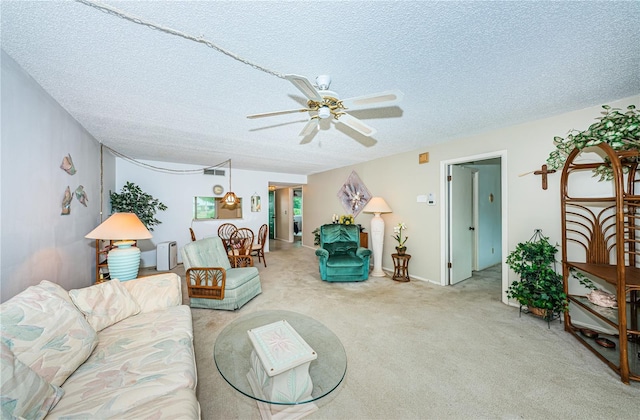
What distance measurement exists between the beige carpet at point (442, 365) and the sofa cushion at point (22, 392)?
789 mm

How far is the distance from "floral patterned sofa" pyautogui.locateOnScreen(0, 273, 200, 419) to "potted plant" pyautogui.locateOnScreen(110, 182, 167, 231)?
331cm

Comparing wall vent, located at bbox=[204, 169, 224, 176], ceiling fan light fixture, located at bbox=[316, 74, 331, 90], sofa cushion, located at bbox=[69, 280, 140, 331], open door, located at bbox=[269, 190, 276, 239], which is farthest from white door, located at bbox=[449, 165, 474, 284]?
open door, located at bbox=[269, 190, 276, 239]

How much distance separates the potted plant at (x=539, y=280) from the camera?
239 cm

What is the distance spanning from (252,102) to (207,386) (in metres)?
2.39

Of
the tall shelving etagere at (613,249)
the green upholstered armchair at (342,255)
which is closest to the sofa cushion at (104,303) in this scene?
the green upholstered armchair at (342,255)

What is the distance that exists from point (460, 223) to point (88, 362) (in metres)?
4.60

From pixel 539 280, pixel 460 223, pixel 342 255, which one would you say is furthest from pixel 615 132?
pixel 342 255

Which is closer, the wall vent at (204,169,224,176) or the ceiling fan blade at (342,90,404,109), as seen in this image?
the ceiling fan blade at (342,90,404,109)

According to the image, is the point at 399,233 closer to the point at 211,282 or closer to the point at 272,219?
the point at 211,282

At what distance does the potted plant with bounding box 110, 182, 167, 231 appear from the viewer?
4.22 metres

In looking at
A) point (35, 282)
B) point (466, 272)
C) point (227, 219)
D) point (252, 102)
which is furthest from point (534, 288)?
point (227, 219)

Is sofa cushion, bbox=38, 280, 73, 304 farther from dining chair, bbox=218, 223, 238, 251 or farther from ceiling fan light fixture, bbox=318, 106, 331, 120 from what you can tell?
dining chair, bbox=218, 223, 238, 251

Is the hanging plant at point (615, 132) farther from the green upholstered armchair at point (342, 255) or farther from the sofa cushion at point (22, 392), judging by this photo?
the sofa cushion at point (22, 392)

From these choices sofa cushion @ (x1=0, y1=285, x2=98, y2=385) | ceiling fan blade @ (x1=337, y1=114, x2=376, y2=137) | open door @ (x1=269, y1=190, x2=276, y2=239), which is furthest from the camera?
open door @ (x1=269, y1=190, x2=276, y2=239)
